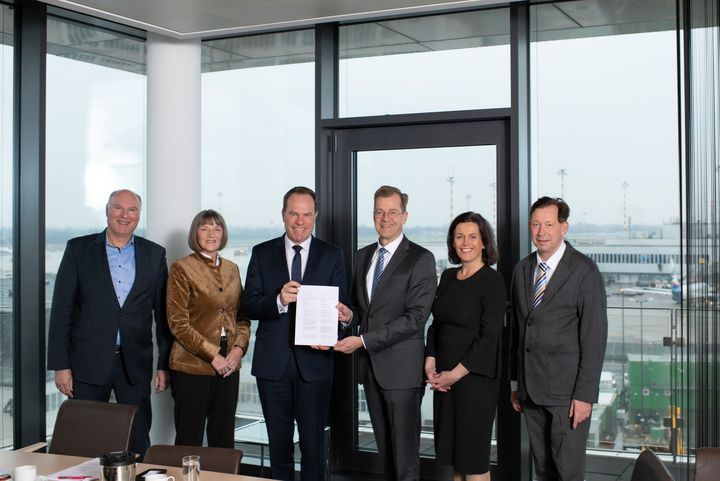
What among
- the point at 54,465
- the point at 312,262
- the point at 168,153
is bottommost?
the point at 54,465

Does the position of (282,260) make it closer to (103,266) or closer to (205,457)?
(103,266)

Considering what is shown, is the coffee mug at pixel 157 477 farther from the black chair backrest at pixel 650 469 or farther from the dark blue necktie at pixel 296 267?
the dark blue necktie at pixel 296 267

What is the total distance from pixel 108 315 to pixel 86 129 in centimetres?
150

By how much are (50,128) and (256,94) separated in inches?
56.9

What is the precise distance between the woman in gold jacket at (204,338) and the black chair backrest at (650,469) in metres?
2.56

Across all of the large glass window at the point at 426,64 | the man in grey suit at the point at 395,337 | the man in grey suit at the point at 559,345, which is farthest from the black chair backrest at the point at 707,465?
the large glass window at the point at 426,64

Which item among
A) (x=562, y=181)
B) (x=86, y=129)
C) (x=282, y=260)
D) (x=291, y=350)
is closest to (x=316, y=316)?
(x=291, y=350)

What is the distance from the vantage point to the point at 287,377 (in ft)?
14.2

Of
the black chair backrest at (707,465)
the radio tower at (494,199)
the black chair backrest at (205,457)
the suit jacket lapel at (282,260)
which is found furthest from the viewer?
the radio tower at (494,199)

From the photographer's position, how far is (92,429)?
3.33 metres

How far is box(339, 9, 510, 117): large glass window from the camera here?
5.07 meters

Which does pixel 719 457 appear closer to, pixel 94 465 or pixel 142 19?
pixel 94 465

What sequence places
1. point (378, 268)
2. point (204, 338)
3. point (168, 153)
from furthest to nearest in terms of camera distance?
point (168, 153)
point (204, 338)
point (378, 268)

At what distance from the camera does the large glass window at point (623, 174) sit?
4578mm
